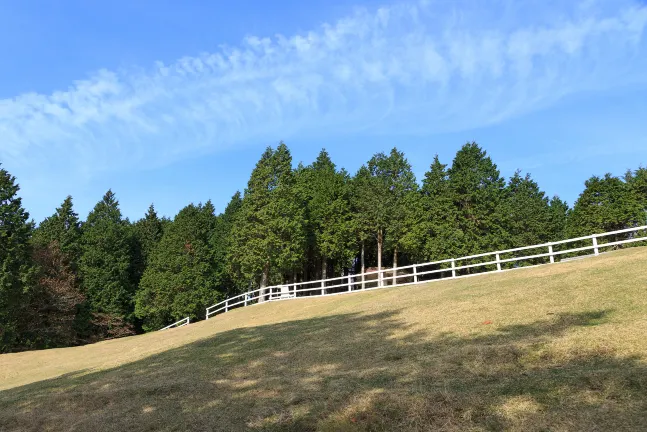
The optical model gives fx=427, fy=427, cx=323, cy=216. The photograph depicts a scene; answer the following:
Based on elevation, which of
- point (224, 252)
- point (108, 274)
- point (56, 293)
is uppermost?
point (224, 252)

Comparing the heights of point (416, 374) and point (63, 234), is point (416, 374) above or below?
below

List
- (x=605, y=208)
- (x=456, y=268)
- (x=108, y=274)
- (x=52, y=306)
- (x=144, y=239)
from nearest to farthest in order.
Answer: (x=456, y=268) < (x=52, y=306) < (x=108, y=274) < (x=605, y=208) < (x=144, y=239)

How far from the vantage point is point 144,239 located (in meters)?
59.2

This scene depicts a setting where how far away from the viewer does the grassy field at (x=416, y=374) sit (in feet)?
17.9

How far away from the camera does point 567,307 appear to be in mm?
10969

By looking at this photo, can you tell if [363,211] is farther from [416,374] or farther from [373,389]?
[373,389]

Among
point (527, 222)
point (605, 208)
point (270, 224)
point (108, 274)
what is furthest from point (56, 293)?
point (605, 208)

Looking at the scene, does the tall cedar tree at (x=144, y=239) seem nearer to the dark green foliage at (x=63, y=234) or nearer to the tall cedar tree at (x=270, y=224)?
the dark green foliage at (x=63, y=234)

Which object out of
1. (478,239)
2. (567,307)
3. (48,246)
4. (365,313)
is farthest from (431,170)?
(48,246)

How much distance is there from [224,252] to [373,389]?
46.7 meters

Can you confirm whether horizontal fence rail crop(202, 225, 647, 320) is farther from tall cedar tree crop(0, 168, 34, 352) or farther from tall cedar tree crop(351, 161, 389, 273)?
tall cedar tree crop(0, 168, 34, 352)

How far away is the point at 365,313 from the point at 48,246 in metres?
39.7

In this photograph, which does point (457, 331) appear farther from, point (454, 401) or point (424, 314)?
point (454, 401)

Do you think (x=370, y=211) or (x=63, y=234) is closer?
(x=370, y=211)
